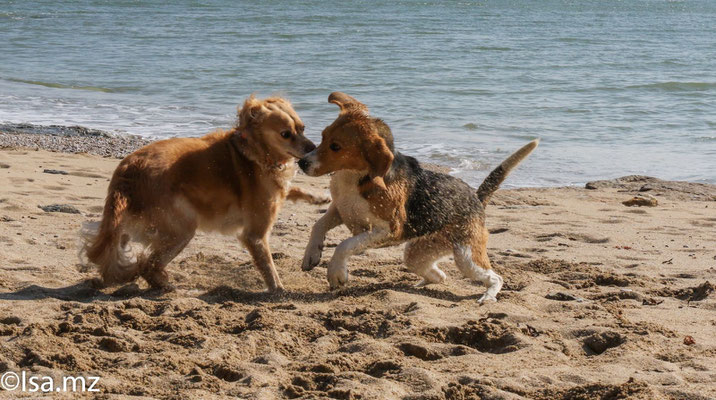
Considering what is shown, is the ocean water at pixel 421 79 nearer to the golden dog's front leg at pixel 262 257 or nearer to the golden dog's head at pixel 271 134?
the golden dog's head at pixel 271 134

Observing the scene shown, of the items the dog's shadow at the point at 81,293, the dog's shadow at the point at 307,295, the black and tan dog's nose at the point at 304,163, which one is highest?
the black and tan dog's nose at the point at 304,163

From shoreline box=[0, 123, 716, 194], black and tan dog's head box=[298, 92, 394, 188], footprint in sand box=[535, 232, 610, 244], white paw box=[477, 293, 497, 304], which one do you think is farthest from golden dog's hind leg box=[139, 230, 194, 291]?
shoreline box=[0, 123, 716, 194]

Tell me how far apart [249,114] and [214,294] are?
1.17 m

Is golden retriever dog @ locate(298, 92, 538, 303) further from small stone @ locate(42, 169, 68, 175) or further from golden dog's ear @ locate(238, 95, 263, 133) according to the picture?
small stone @ locate(42, 169, 68, 175)

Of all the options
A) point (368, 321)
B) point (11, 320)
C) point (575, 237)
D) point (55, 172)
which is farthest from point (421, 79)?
point (11, 320)

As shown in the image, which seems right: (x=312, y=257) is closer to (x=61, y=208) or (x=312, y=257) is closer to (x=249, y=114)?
(x=249, y=114)

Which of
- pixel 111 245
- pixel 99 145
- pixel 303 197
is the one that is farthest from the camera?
A: pixel 99 145

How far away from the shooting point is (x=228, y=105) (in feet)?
52.3

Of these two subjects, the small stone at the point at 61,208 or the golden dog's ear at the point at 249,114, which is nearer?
the golden dog's ear at the point at 249,114

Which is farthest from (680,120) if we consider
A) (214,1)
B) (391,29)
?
(214,1)

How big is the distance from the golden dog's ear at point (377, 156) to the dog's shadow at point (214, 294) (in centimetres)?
85

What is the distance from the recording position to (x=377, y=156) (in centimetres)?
520

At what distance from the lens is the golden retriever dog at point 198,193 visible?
5.14 metres

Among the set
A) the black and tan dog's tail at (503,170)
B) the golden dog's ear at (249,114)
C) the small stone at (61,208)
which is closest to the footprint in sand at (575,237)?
the black and tan dog's tail at (503,170)
